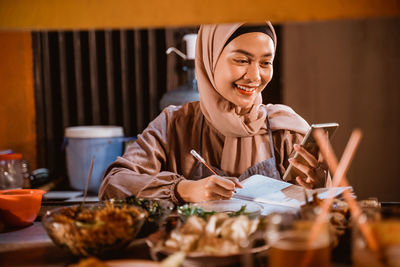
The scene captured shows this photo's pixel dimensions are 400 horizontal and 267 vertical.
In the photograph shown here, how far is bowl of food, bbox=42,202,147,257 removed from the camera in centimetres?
105

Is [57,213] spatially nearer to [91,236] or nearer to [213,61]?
[91,236]

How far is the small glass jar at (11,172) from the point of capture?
284cm

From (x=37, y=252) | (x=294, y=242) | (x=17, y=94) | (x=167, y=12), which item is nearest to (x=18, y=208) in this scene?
(x=37, y=252)

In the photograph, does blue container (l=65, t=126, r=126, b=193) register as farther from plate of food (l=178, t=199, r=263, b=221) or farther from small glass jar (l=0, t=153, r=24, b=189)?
plate of food (l=178, t=199, r=263, b=221)

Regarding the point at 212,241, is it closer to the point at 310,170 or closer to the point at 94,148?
the point at 310,170

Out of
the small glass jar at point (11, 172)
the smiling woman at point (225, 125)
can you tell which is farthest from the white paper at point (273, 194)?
the small glass jar at point (11, 172)

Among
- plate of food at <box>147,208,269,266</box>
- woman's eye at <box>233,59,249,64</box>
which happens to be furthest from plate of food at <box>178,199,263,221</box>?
woman's eye at <box>233,59,249,64</box>

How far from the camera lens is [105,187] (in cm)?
191

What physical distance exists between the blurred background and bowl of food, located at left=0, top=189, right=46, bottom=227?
0.63 metres

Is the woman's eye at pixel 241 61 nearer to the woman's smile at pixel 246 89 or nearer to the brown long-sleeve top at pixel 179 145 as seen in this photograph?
the woman's smile at pixel 246 89

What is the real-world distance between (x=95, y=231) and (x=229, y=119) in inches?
48.7

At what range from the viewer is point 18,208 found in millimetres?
1391

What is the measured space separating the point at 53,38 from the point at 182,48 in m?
1.36

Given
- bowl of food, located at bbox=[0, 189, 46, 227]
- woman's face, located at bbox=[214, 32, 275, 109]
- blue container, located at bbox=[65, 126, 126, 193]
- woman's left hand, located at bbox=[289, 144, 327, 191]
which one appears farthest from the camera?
blue container, located at bbox=[65, 126, 126, 193]
